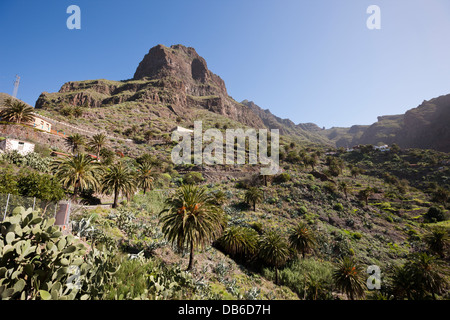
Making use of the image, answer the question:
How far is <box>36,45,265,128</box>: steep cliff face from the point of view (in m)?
127

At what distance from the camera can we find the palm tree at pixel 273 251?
25.8m

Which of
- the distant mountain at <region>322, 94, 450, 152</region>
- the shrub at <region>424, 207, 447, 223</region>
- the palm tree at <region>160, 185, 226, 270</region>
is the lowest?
the shrub at <region>424, 207, 447, 223</region>

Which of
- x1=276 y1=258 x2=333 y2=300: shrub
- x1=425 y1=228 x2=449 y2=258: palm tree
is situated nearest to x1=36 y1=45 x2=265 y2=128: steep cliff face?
x1=276 y1=258 x2=333 y2=300: shrub

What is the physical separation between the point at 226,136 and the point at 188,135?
19832 mm

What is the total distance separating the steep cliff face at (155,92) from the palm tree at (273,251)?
107919mm

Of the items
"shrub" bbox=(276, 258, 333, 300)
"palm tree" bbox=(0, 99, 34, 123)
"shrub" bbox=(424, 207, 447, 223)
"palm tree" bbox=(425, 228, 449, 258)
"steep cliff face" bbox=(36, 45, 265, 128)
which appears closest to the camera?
"shrub" bbox=(276, 258, 333, 300)

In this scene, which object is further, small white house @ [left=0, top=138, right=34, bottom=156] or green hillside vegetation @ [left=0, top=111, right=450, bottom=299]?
small white house @ [left=0, top=138, right=34, bottom=156]

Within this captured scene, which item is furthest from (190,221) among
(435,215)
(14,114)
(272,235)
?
(435,215)

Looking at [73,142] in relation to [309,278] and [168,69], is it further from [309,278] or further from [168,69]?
[168,69]

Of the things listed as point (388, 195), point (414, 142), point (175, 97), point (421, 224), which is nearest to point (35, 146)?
point (421, 224)

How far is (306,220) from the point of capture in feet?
136

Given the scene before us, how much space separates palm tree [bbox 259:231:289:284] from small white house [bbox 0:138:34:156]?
43.0 m

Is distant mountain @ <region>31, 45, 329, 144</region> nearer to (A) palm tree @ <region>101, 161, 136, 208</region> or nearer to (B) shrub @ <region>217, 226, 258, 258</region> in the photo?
(A) palm tree @ <region>101, 161, 136, 208</region>
